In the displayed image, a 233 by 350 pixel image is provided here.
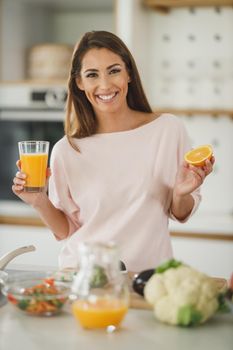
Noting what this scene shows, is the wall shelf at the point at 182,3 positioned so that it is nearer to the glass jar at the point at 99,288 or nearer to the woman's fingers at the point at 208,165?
the woman's fingers at the point at 208,165

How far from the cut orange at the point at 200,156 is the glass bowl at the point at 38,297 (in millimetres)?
513

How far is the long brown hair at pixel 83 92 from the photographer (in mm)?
2174

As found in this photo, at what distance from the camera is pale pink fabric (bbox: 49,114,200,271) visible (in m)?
2.15

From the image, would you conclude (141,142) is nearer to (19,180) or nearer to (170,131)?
(170,131)

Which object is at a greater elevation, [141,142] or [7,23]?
[7,23]

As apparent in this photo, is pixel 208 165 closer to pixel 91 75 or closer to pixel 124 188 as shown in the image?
pixel 124 188

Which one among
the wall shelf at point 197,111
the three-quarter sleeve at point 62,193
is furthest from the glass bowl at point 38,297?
the wall shelf at point 197,111

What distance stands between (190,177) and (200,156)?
178mm

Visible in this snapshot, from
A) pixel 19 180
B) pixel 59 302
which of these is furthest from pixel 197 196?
pixel 59 302

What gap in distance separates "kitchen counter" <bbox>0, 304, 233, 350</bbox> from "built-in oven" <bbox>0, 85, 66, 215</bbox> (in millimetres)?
2353

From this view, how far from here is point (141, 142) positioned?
2266mm

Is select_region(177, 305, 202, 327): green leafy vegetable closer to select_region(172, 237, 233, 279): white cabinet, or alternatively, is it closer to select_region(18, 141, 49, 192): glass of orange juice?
select_region(18, 141, 49, 192): glass of orange juice

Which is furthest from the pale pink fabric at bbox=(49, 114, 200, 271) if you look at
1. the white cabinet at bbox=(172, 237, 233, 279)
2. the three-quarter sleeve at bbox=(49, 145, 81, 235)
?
the white cabinet at bbox=(172, 237, 233, 279)

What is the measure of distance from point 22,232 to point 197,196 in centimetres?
177
